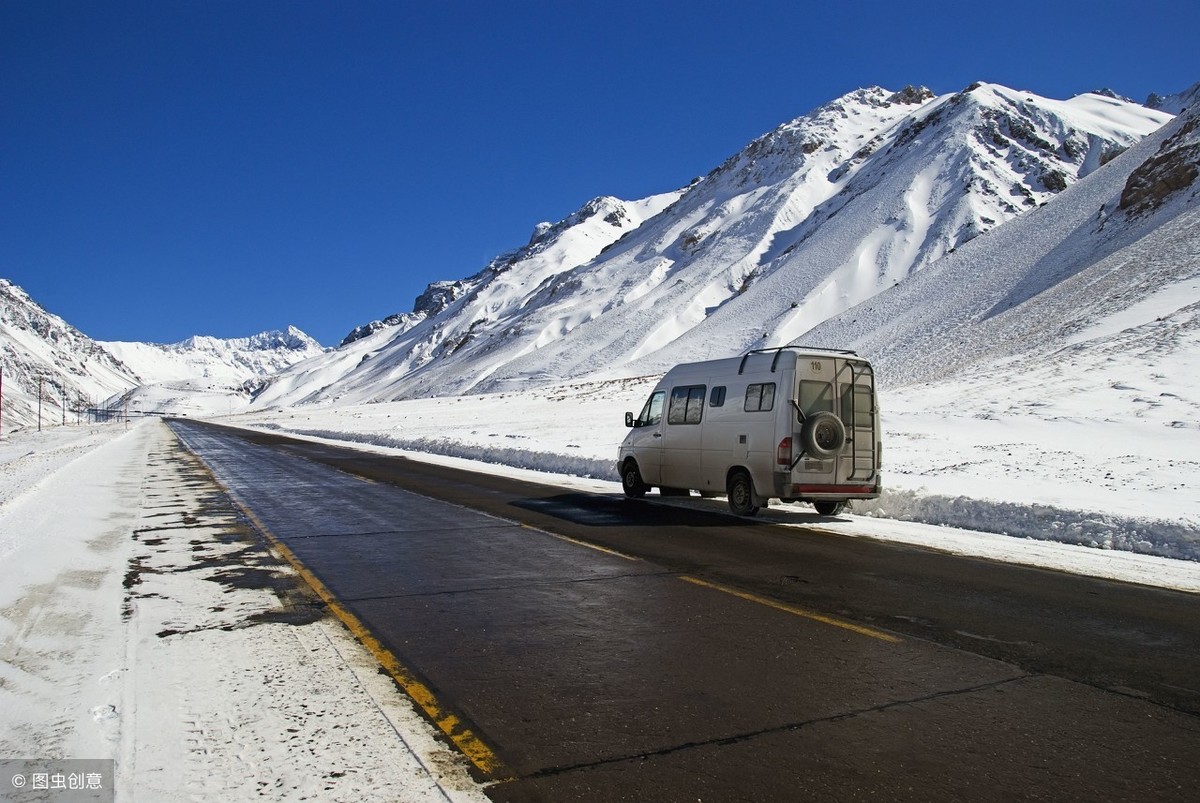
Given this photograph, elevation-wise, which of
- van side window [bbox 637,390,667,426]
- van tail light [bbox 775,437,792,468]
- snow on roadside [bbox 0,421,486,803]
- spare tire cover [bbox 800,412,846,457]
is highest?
van side window [bbox 637,390,667,426]

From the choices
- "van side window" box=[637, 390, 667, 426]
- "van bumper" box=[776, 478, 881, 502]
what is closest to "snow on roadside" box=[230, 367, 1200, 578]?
"van bumper" box=[776, 478, 881, 502]

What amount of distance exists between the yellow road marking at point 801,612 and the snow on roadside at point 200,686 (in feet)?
11.4

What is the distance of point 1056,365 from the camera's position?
4291 centimetres

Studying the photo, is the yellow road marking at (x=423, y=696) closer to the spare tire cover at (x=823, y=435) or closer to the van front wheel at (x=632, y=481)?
the spare tire cover at (x=823, y=435)

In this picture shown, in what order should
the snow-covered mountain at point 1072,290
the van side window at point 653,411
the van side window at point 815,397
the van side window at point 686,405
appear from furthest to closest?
1. the snow-covered mountain at point 1072,290
2. the van side window at point 653,411
3. the van side window at point 686,405
4. the van side window at point 815,397

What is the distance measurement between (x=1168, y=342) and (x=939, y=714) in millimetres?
44445

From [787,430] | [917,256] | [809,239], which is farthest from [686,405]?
[809,239]

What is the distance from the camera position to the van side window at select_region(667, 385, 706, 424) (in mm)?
14812

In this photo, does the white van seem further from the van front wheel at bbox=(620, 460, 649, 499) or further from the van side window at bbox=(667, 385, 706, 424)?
the van front wheel at bbox=(620, 460, 649, 499)

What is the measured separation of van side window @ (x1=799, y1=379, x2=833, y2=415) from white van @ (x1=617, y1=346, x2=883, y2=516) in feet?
0.05

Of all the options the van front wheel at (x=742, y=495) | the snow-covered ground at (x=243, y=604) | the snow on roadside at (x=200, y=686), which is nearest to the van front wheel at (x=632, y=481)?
the snow-covered ground at (x=243, y=604)

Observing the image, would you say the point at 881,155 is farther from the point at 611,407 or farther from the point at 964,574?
the point at 964,574

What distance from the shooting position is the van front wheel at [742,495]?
43.9 feet

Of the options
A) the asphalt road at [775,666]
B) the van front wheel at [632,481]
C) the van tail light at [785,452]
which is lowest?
the asphalt road at [775,666]
